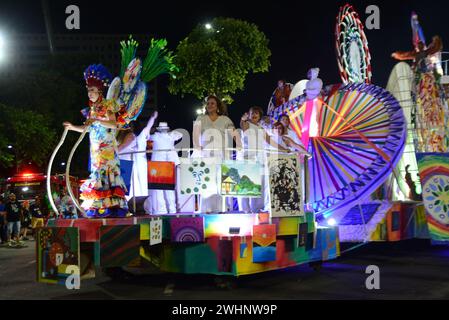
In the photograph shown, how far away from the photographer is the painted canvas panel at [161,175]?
8.62 meters

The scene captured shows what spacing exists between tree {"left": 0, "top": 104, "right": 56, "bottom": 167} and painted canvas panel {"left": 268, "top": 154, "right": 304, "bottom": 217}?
16.8 m

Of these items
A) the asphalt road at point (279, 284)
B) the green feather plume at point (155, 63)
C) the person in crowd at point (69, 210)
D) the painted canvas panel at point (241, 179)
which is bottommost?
the asphalt road at point (279, 284)

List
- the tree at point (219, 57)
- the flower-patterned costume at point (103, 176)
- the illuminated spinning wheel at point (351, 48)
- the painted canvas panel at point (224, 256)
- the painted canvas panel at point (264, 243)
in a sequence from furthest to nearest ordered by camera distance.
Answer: the tree at point (219, 57), the illuminated spinning wheel at point (351, 48), the flower-patterned costume at point (103, 176), the painted canvas panel at point (264, 243), the painted canvas panel at point (224, 256)

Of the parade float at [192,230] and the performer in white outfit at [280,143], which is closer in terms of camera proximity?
the parade float at [192,230]

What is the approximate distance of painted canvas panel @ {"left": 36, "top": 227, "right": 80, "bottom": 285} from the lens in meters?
7.07

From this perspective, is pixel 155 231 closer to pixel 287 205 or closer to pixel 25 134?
pixel 287 205

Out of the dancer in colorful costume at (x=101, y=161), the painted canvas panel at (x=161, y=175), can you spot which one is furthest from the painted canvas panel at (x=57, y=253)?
the painted canvas panel at (x=161, y=175)

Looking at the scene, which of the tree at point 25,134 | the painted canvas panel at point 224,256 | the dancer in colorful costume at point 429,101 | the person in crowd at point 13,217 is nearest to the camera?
the painted canvas panel at point 224,256

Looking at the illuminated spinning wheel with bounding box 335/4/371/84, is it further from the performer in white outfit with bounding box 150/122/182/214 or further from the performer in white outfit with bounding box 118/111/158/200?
the performer in white outfit with bounding box 118/111/158/200

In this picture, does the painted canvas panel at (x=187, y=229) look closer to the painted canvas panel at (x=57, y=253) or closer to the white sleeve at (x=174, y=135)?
the painted canvas panel at (x=57, y=253)

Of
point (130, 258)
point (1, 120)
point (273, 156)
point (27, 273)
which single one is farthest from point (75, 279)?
point (1, 120)

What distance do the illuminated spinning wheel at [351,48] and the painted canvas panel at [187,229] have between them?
9.10m

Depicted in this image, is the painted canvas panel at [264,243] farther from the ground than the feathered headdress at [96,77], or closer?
closer

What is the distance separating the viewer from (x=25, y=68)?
28406 mm
